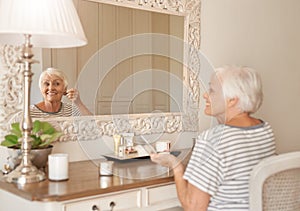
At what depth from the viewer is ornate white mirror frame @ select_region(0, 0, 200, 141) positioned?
69.9 inches

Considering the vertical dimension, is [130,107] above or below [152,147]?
above

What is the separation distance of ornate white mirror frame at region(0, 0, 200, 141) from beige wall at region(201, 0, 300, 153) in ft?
0.46

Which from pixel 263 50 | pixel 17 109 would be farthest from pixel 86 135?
pixel 263 50

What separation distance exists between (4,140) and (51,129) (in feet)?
0.66

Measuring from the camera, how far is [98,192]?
4.77 ft

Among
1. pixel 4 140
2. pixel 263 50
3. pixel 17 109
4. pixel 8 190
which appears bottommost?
pixel 8 190

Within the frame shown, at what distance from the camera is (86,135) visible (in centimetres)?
200

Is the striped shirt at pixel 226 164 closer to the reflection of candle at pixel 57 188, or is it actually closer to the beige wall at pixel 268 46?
the reflection of candle at pixel 57 188

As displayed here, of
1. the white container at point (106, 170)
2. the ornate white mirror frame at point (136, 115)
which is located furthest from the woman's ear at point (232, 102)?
the ornate white mirror frame at point (136, 115)

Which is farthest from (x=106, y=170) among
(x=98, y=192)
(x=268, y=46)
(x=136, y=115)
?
(x=268, y=46)

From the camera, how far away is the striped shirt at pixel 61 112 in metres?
1.84

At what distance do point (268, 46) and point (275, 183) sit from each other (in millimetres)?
1679

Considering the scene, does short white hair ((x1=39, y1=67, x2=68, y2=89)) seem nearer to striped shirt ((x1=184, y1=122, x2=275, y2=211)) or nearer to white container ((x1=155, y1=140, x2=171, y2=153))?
white container ((x1=155, y1=140, x2=171, y2=153))

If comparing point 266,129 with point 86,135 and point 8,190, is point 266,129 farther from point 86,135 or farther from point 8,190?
point 8,190
